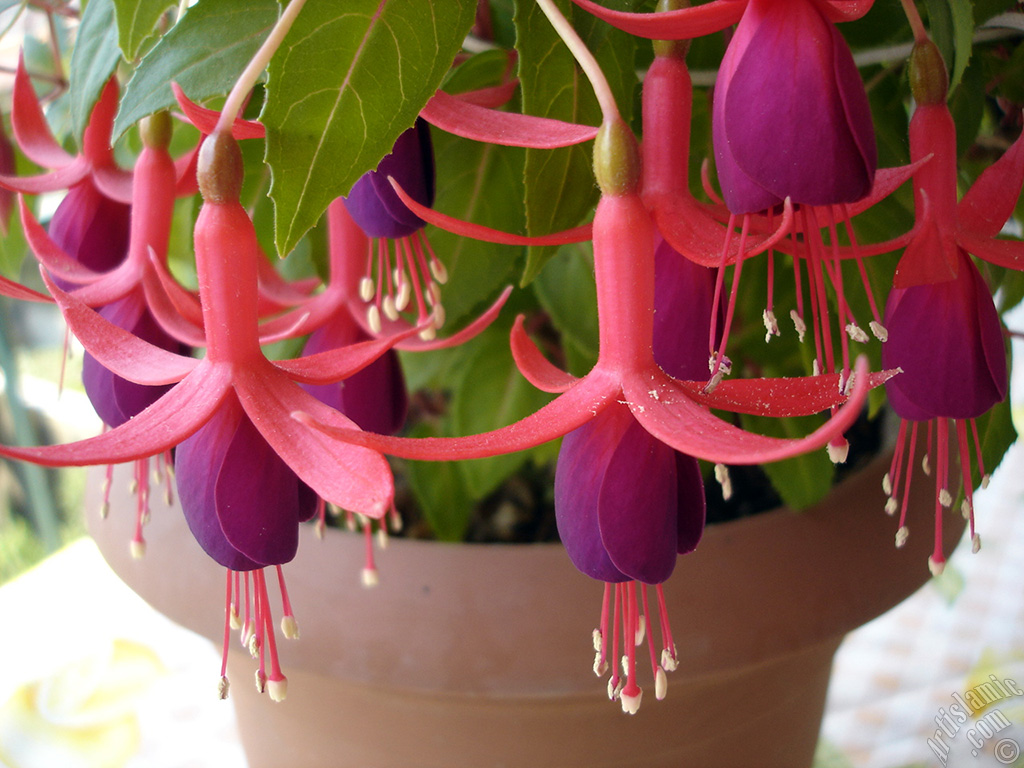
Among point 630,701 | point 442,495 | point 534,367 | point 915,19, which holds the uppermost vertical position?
point 915,19

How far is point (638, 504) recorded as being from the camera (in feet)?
0.77

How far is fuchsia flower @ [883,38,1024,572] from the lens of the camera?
280 mm

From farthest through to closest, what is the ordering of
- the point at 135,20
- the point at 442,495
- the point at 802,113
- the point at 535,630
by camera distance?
the point at 442,495
the point at 535,630
the point at 135,20
the point at 802,113

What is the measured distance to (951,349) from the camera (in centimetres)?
28

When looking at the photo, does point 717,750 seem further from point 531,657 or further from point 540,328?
point 540,328

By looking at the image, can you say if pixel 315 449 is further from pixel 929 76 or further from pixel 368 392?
pixel 929 76

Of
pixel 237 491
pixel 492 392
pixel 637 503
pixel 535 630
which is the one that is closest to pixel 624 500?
pixel 637 503

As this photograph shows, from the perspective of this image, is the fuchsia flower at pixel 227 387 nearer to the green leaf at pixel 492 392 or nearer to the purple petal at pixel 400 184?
the purple petal at pixel 400 184

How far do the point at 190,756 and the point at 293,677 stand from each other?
0.34 m

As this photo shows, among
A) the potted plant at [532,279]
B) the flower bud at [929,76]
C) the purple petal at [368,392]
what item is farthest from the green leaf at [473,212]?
the flower bud at [929,76]

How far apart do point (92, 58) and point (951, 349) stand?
0.35 m

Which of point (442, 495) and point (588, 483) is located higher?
point (588, 483)

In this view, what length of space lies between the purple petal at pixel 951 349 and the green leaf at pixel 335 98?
0.55 feet

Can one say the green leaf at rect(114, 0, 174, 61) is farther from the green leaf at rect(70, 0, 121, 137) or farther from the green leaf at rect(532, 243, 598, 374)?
the green leaf at rect(532, 243, 598, 374)
